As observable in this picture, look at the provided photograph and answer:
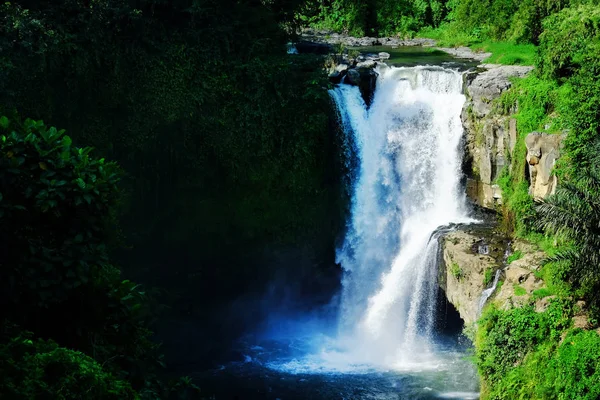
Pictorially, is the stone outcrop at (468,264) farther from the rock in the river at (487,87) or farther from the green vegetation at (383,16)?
the green vegetation at (383,16)

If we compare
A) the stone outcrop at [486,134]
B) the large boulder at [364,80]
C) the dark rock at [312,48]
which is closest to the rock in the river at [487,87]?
the stone outcrop at [486,134]

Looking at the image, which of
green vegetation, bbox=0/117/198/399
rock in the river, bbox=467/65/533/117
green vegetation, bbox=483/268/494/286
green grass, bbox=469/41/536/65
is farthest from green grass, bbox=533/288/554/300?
green vegetation, bbox=0/117/198/399

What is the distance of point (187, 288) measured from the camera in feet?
71.6

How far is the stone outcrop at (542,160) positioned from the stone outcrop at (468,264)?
1.64m

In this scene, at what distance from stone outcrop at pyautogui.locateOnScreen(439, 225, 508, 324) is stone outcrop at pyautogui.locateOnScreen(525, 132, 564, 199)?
1641mm

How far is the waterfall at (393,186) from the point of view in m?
21.3

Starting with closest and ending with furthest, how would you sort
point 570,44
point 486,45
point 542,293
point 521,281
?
point 542,293
point 521,281
point 570,44
point 486,45

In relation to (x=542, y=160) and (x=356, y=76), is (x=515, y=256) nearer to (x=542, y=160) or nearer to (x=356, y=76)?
(x=542, y=160)

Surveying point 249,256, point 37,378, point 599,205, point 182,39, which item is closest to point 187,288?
point 249,256

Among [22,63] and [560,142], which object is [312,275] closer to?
[560,142]

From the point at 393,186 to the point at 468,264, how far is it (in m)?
4.90

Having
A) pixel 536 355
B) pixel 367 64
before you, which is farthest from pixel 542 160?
pixel 367 64

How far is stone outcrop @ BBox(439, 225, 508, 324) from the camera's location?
1769 cm

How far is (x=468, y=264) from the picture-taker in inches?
704
